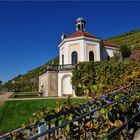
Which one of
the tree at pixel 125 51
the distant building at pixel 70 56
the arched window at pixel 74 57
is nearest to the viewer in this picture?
the distant building at pixel 70 56

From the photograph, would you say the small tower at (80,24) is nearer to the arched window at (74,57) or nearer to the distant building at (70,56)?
the distant building at (70,56)

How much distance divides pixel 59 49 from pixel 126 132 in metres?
38.7

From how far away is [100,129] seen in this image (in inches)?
180

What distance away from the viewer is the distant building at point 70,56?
116 feet

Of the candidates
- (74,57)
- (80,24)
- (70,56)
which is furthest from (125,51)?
(70,56)

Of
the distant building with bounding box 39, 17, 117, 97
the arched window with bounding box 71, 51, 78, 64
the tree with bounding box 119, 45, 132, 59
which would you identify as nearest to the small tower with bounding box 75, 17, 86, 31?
the distant building with bounding box 39, 17, 117, 97

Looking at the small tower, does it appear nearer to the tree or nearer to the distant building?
the distant building

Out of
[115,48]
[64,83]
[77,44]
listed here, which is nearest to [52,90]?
[64,83]

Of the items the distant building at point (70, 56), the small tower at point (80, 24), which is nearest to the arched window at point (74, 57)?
the distant building at point (70, 56)

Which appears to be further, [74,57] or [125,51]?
[125,51]

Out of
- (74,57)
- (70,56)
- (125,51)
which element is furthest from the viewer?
(125,51)

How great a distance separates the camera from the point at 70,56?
3900 cm

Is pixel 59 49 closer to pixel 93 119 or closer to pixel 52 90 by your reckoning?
pixel 52 90

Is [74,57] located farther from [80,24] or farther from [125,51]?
[125,51]
